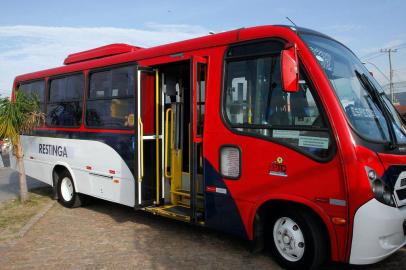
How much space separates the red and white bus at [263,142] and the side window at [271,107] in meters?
0.01

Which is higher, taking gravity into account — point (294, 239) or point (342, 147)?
point (342, 147)

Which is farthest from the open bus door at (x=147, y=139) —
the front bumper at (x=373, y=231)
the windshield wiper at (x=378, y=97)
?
the front bumper at (x=373, y=231)

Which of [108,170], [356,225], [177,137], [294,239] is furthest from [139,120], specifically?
[356,225]

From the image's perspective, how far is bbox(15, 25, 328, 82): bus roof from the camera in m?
4.93

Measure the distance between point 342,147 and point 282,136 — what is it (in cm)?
71

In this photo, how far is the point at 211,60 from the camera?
5383mm

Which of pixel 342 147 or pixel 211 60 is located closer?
pixel 342 147

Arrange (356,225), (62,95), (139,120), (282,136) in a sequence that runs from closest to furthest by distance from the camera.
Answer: (356,225), (282,136), (139,120), (62,95)

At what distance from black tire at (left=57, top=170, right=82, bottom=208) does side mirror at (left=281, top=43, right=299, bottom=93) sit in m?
5.46

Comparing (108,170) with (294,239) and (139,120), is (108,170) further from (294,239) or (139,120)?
(294,239)

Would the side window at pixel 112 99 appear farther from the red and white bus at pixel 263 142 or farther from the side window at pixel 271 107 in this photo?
the side window at pixel 271 107

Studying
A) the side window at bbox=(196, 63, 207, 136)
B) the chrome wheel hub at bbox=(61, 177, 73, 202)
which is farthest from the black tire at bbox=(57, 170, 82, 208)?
the side window at bbox=(196, 63, 207, 136)

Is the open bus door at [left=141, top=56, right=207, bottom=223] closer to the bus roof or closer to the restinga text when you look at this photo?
the bus roof

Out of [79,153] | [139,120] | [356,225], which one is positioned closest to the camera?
[356,225]
